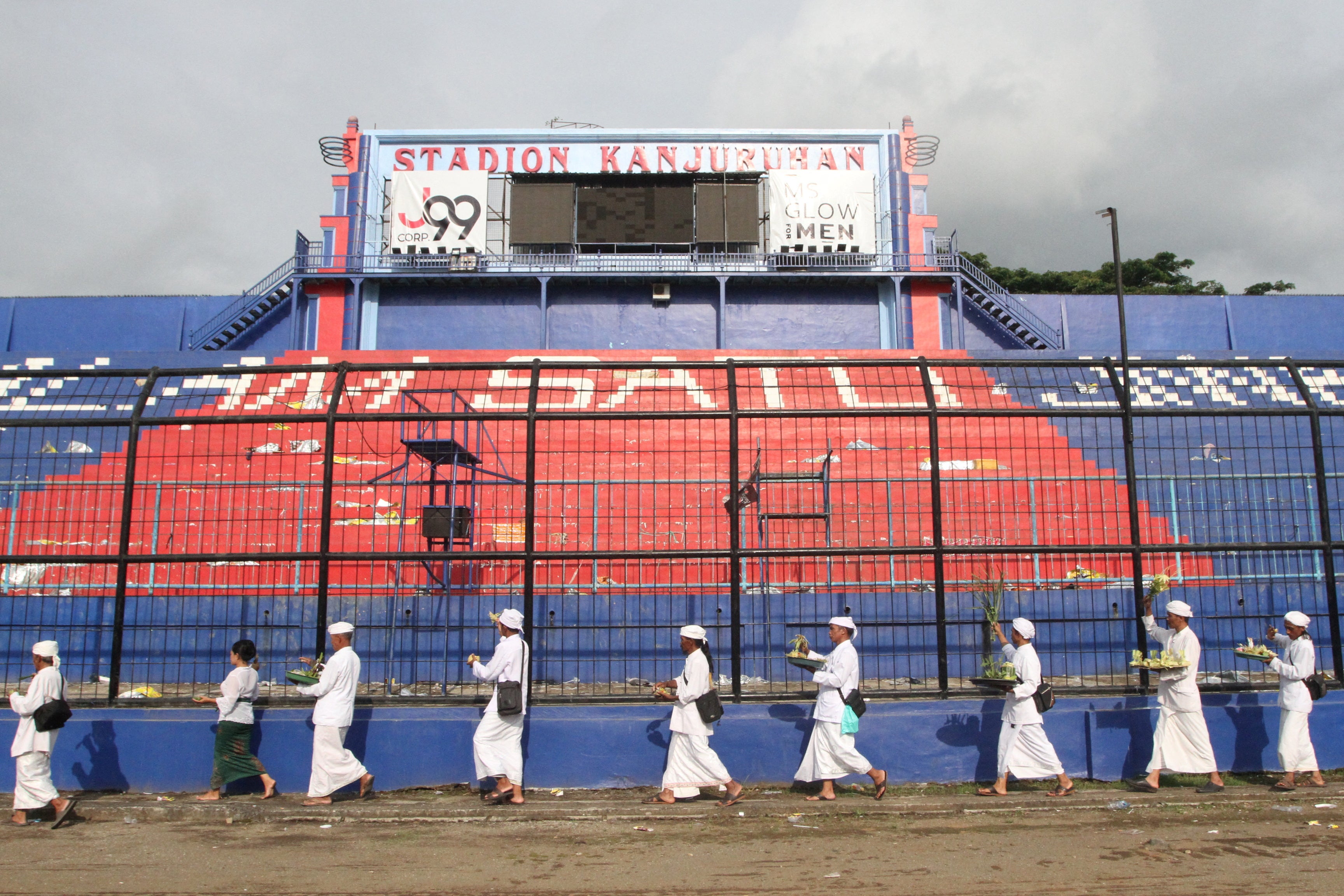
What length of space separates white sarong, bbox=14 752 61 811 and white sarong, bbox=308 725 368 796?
68.6 inches

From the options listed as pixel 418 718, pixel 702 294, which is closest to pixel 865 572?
pixel 418 718

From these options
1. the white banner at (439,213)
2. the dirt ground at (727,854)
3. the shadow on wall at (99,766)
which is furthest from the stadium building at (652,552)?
the white banner at (439,213)

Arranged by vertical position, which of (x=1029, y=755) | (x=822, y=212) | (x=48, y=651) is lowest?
(x=1029, y=755)

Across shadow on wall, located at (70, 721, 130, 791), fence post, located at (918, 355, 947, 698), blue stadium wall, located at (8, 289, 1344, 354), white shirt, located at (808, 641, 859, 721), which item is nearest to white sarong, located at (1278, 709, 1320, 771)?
fence post, located at (918, 355, 947, 698)

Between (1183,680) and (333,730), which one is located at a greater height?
(1183,680)

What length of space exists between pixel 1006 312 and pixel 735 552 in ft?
71.5

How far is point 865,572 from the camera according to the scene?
9953mm

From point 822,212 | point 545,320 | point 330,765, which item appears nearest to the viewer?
point 330,765

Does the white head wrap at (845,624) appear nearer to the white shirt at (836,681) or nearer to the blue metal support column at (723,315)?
the white shirt at (836,681)

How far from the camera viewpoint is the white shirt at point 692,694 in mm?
6336

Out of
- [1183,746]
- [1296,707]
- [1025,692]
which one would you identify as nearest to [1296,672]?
[1296,707]

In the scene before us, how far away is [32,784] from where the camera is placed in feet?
19.6

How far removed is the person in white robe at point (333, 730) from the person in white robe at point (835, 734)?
11.2 feet

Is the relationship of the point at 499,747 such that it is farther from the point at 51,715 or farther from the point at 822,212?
the point at 822,212
